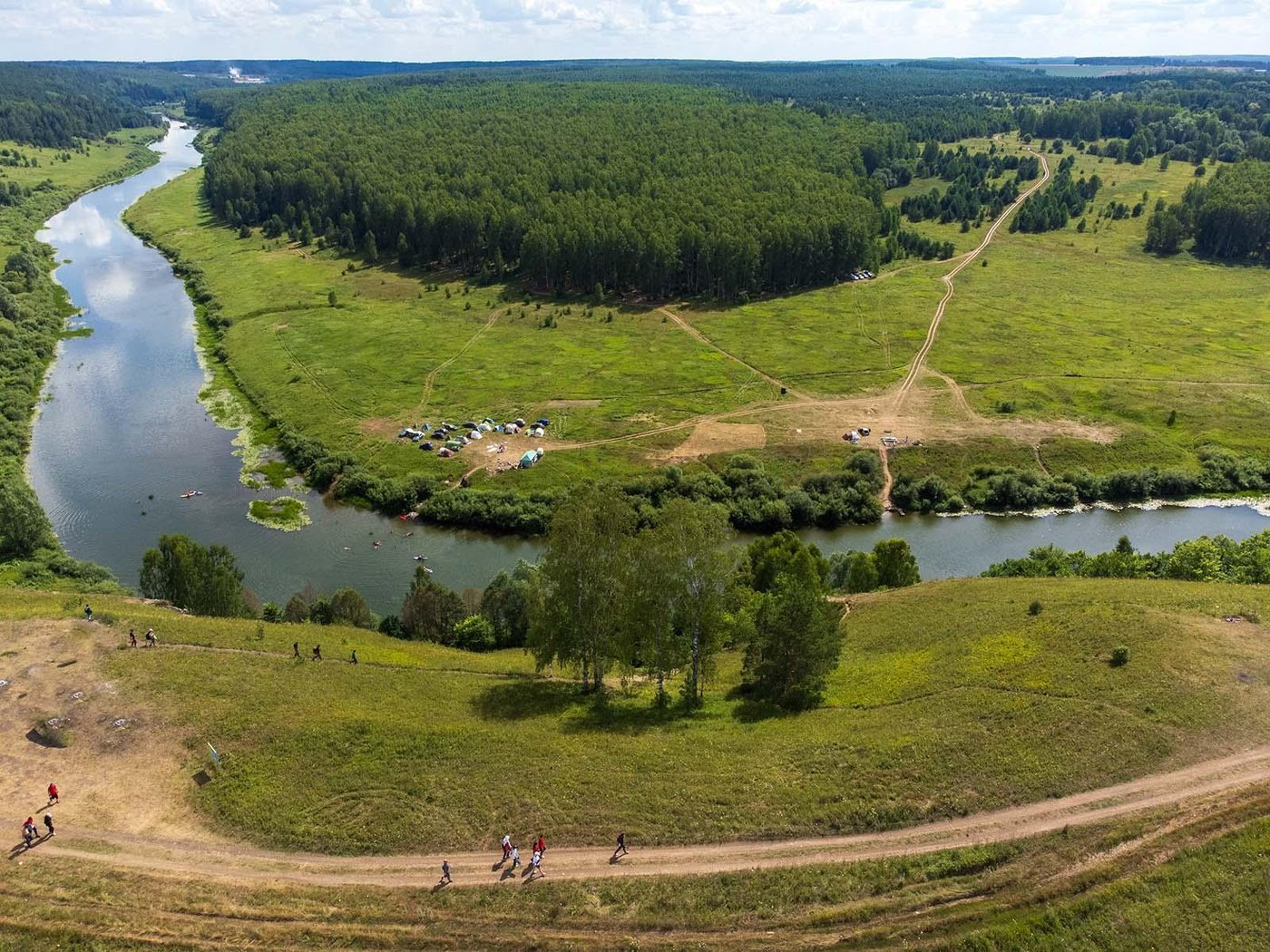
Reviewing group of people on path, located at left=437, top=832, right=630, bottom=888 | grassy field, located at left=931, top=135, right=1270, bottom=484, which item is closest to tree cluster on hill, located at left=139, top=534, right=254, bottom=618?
group of people on path, located at left=437, top=832, right=630, bottom=888

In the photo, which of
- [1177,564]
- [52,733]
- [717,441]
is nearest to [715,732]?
[52,733]

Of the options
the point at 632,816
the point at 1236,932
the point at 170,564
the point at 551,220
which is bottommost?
the point at 170,564

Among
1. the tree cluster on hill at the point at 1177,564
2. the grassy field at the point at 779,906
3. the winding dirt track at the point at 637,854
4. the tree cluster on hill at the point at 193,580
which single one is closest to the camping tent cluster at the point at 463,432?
the tree cluster on hill at the point at 193,580

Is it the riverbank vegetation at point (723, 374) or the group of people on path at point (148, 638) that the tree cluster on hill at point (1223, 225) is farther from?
the group of people on path at point (148, 638)

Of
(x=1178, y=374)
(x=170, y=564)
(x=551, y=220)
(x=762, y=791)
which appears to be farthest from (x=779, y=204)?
(x=762, y=791)

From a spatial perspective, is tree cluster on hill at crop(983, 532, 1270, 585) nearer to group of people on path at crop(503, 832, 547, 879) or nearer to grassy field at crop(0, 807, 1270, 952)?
grassy field at crop(0, 807, 1270, 952)

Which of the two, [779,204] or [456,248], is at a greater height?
[779,204]

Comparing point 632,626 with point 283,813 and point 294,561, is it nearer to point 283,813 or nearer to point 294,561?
point 283,813

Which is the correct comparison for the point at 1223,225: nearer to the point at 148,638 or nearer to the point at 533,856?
the point at 533,856

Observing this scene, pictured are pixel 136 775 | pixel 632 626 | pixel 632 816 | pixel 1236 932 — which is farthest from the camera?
pixel 632 626
